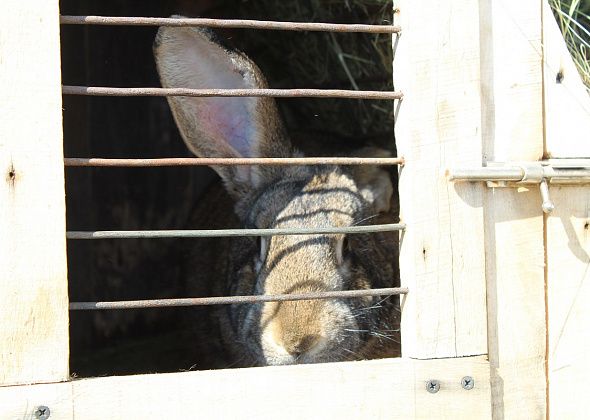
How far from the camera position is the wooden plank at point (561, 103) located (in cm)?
275

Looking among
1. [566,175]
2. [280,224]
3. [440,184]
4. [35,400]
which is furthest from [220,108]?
[35,400]

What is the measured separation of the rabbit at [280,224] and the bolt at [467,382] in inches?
20.7

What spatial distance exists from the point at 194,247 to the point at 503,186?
9.07 ft

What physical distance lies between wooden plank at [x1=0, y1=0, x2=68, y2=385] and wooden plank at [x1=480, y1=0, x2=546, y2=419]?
4.13ft

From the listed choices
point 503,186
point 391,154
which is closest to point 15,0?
point 503,186

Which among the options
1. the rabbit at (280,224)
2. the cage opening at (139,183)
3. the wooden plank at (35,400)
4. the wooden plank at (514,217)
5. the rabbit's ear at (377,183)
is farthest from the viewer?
the cage opening at (139,183)

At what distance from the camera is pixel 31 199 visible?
233 centimetres

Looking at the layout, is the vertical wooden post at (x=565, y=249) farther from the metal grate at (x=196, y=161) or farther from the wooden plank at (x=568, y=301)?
the metal grate at (x=196, y=161)

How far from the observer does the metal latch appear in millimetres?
2596

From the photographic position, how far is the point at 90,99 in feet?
17.5

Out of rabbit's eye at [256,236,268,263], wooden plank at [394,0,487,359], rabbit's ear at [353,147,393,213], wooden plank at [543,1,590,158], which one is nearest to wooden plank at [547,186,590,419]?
wooden plank at [543,1,590,158]

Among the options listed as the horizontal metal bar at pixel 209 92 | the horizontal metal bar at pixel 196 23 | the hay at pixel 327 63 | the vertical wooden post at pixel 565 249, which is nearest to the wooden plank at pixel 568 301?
the vertical wooden post at pixel 565 249

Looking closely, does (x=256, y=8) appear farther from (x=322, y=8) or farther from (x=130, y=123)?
(x=130, y=123)


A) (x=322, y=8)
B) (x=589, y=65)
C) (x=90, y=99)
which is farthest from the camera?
(x=90, y=99)
